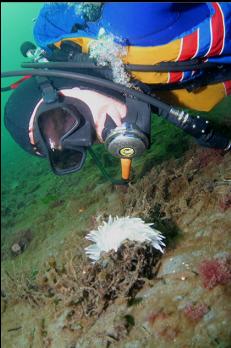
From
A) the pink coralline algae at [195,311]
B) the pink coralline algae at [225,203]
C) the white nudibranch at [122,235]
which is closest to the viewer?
the pink coralline algae at [195,311]

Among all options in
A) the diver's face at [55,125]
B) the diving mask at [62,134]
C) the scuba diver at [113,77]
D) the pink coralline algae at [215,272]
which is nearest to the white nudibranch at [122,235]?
the pink coralline algae at [215,272]

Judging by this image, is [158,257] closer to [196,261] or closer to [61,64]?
[196,261]

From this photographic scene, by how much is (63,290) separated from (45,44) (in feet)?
8.92

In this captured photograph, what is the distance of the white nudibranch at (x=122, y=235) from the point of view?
3299mm

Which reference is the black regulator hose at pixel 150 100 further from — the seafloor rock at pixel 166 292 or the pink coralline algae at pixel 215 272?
the pink coralline algae at pixel 215 272

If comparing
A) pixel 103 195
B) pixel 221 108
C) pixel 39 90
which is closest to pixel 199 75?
pixel 39 90

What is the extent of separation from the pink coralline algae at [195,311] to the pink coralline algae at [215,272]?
204mm

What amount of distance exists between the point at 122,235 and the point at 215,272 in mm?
948

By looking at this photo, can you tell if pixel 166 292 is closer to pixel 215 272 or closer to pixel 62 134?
pixel 215 272

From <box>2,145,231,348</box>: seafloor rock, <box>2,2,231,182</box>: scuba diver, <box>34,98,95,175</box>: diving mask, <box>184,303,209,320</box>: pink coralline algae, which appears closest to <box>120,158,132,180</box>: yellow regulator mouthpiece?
<box>2,2,231,182</box>: scuba diver

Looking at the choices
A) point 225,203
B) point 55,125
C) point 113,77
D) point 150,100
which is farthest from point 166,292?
point 113,77

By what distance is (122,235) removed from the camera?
334 centimetres

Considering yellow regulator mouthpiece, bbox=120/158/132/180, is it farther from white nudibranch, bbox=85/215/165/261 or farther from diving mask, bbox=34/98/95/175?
white nudibranch, bbox=85/215/165/261

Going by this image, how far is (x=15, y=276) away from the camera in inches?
199
